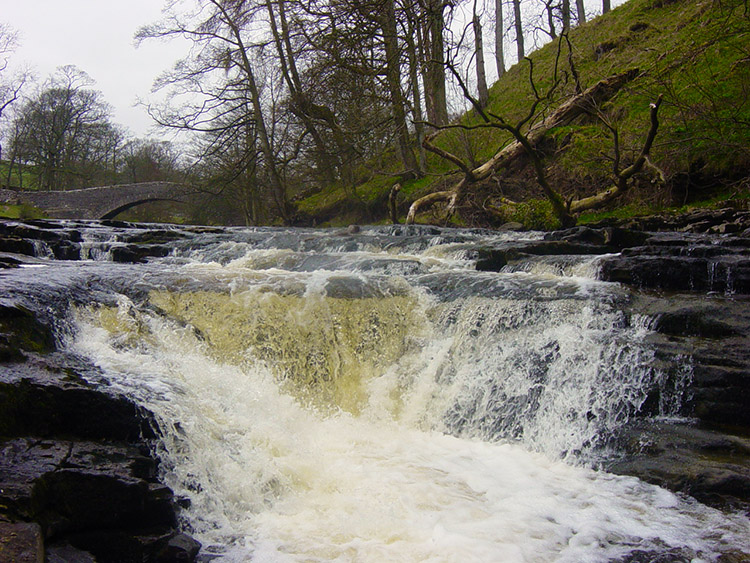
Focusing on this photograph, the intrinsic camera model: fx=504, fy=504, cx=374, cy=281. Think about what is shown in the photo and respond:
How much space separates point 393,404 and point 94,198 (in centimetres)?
2337

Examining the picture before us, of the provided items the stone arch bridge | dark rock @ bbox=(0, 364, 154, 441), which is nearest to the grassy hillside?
dark rock @ bbox=(0, 364, 154, 441)

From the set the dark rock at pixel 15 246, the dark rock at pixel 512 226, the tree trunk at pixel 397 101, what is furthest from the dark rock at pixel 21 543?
the dark rock at pixel 512 226

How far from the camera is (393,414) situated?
192 inches

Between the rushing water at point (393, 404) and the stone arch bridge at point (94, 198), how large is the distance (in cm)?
1808

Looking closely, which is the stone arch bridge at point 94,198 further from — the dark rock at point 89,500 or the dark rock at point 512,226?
the dark rock at point 89,500

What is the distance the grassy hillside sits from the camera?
27.6 feet

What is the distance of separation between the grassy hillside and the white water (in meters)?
4.62

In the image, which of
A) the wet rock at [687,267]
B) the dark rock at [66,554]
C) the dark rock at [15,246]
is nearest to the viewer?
the dark rock at [66,554]

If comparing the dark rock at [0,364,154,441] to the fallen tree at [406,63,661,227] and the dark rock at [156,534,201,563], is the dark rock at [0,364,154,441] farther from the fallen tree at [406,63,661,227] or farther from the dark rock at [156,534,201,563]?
the fallen tree at [406,63,661,227]

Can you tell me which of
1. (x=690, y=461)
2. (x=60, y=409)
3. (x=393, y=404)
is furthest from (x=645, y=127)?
(x=60, y=409)

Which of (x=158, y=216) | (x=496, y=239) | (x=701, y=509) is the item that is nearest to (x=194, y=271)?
(x=496, y=239)

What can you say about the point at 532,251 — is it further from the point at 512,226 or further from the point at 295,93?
the point at 295,93

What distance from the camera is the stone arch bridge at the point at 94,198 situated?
877 inches

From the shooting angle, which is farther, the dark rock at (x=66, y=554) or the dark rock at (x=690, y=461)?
the dark rock at (x=690, y=461)
